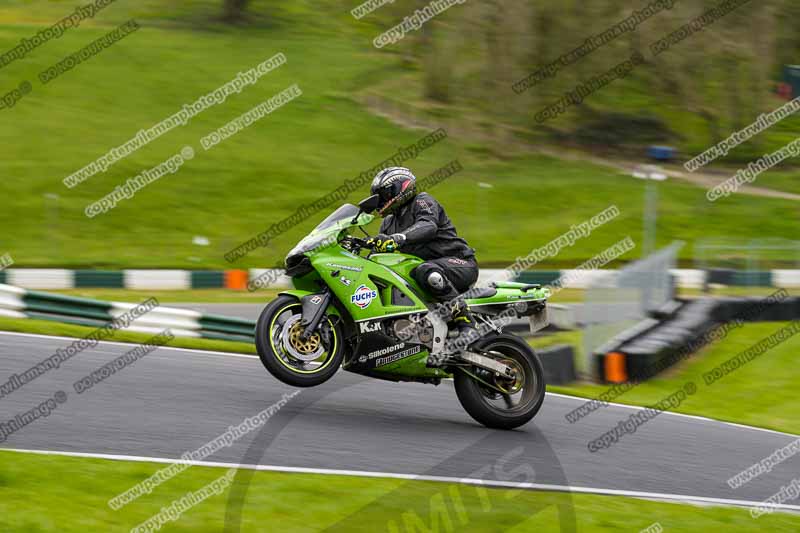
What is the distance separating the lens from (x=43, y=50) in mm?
41875

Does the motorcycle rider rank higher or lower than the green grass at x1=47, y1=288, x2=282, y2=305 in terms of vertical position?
higher

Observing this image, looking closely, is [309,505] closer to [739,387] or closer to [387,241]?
[387,241]

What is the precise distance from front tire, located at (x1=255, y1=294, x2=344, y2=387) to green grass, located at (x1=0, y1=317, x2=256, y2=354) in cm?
431

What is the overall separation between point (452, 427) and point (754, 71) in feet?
102

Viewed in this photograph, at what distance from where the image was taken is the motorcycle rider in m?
8.63

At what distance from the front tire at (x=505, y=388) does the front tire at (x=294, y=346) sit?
118cm

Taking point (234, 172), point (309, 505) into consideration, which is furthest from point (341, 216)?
point (234, 172)

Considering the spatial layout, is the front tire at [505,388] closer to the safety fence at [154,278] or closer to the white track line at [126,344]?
the white track line at [126,344]

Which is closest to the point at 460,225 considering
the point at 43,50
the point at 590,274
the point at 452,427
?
the point at 590,274

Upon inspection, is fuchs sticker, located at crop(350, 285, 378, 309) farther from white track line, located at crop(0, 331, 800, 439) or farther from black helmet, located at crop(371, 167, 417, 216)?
white track line, located at crop(0, 331, 800, 439)

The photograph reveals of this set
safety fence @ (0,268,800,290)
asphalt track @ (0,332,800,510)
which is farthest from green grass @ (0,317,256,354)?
safety fence @ (0,268,800,290)

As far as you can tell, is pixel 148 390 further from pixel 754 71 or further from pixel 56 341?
pixel 754 71

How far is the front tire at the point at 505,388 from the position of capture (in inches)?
342

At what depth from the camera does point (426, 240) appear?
8.97 m
